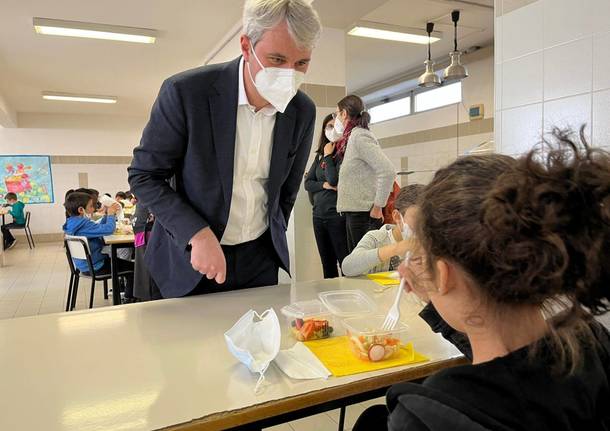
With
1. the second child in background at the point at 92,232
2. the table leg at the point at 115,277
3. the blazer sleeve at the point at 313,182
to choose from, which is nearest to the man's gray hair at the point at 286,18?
the blazer sleeve at the point at 313,182

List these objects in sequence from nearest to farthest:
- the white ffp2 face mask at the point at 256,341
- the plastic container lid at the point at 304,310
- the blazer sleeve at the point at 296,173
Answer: the white ffp2 face mask at the point at 256,341 → the plastic container lid at the point at 304,310 → the blazer sleeve at the point at 296,173

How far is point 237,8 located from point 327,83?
124 cm

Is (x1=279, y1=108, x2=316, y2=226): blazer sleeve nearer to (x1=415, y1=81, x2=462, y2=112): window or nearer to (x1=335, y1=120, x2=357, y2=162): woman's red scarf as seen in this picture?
(x1=335, y1=120, x2=357, y2=162): woman's red scarf

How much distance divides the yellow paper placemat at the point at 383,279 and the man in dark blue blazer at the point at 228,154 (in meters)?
0.39

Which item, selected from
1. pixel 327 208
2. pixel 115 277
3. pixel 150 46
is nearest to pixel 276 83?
pixel 327 208

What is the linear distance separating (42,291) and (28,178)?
18.1 feet

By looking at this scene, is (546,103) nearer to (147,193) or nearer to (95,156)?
(147,193)

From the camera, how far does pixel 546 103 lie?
1578 mm

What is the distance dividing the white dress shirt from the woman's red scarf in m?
1.49

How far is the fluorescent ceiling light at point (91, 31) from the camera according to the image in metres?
4.30

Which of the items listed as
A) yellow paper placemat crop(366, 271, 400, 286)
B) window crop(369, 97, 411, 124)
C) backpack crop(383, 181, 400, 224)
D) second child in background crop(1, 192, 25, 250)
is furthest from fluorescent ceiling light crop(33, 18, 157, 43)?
second child in background crop(1, 192, 25, 250)

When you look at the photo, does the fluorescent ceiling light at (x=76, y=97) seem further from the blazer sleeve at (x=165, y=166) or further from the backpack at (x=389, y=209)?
the blazer sleeve at (x=165, y=166)

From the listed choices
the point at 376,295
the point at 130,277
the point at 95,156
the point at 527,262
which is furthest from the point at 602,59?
Answer: the point at 95,156

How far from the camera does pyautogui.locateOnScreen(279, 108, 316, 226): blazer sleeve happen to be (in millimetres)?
1587
